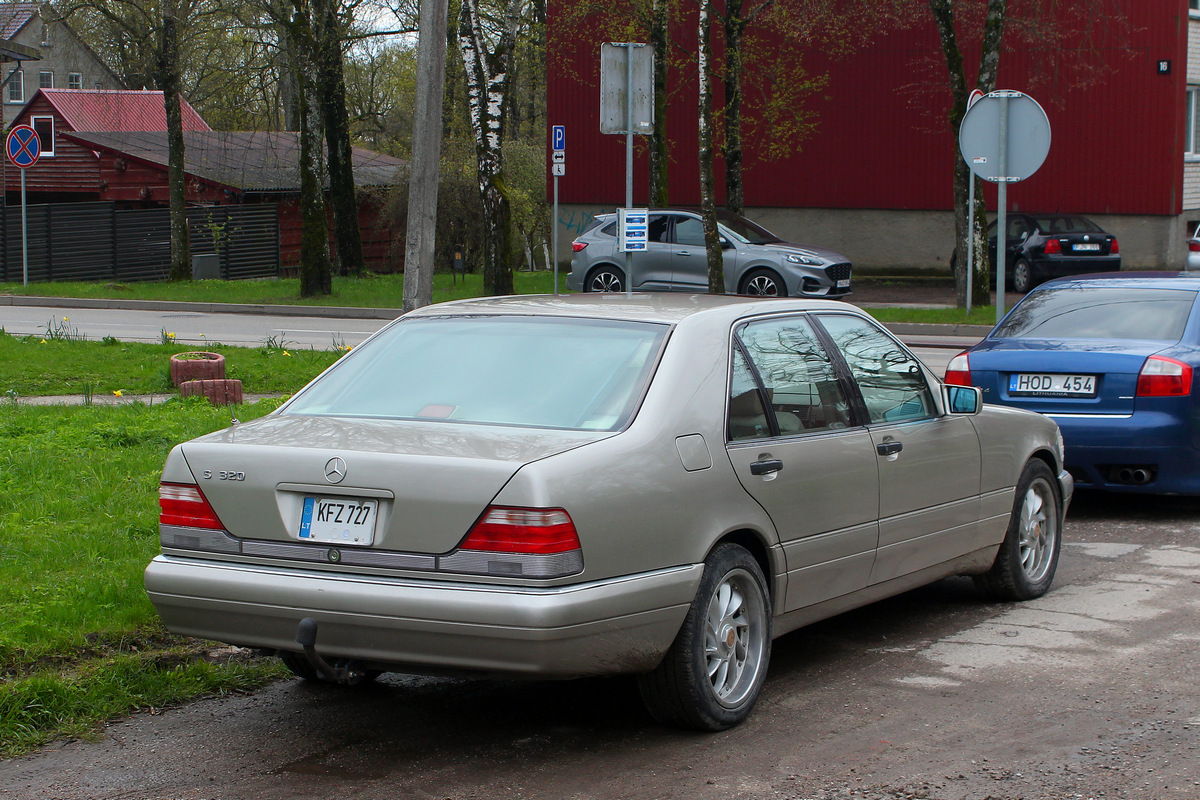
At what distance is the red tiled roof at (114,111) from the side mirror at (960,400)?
3927 centimetres

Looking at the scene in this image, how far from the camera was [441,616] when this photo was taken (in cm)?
412

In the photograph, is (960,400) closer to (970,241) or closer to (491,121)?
(970,241)

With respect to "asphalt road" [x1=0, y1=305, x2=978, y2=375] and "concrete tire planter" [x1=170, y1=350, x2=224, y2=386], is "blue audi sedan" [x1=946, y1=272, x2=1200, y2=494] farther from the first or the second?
"concrete tire planter" [x1=170, y1=350, x2=224, y2=386]

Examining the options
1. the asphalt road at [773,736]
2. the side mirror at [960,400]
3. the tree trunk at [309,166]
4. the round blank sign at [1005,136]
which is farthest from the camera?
Result: the tree trunk at [309,166]

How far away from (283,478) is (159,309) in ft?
77.9

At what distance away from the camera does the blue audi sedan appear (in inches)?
326

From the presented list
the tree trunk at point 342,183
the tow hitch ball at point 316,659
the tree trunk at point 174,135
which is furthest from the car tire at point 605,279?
the tow hitch ball at point 316,659

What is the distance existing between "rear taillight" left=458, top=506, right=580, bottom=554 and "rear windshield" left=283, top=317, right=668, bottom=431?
0.48m

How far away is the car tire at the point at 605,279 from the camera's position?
24109mm

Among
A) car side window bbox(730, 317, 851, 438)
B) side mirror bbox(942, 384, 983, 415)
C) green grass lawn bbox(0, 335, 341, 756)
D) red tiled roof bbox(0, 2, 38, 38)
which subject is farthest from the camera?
red tiled roof bbox(0, 2, 38, 38)

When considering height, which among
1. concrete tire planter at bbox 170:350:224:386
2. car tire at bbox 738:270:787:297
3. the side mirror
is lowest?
concrete tire planter at bbox 170:350:224:386

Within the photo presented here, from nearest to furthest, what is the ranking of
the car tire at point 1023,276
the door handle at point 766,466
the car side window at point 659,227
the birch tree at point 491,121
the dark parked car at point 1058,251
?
the door handle at point 766,466, the car side window at point 659,227, the birch tree at point 491,121, the dark parked car at point 1058,251, the car tire at point 1023,276

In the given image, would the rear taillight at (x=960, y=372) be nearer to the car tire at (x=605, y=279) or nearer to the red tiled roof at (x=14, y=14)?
the car tire at (x=605, y=279)

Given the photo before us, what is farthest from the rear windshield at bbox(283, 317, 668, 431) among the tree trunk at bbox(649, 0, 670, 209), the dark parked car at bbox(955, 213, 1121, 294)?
the dark parked car at bbox(955, 213, 1121, 294)
